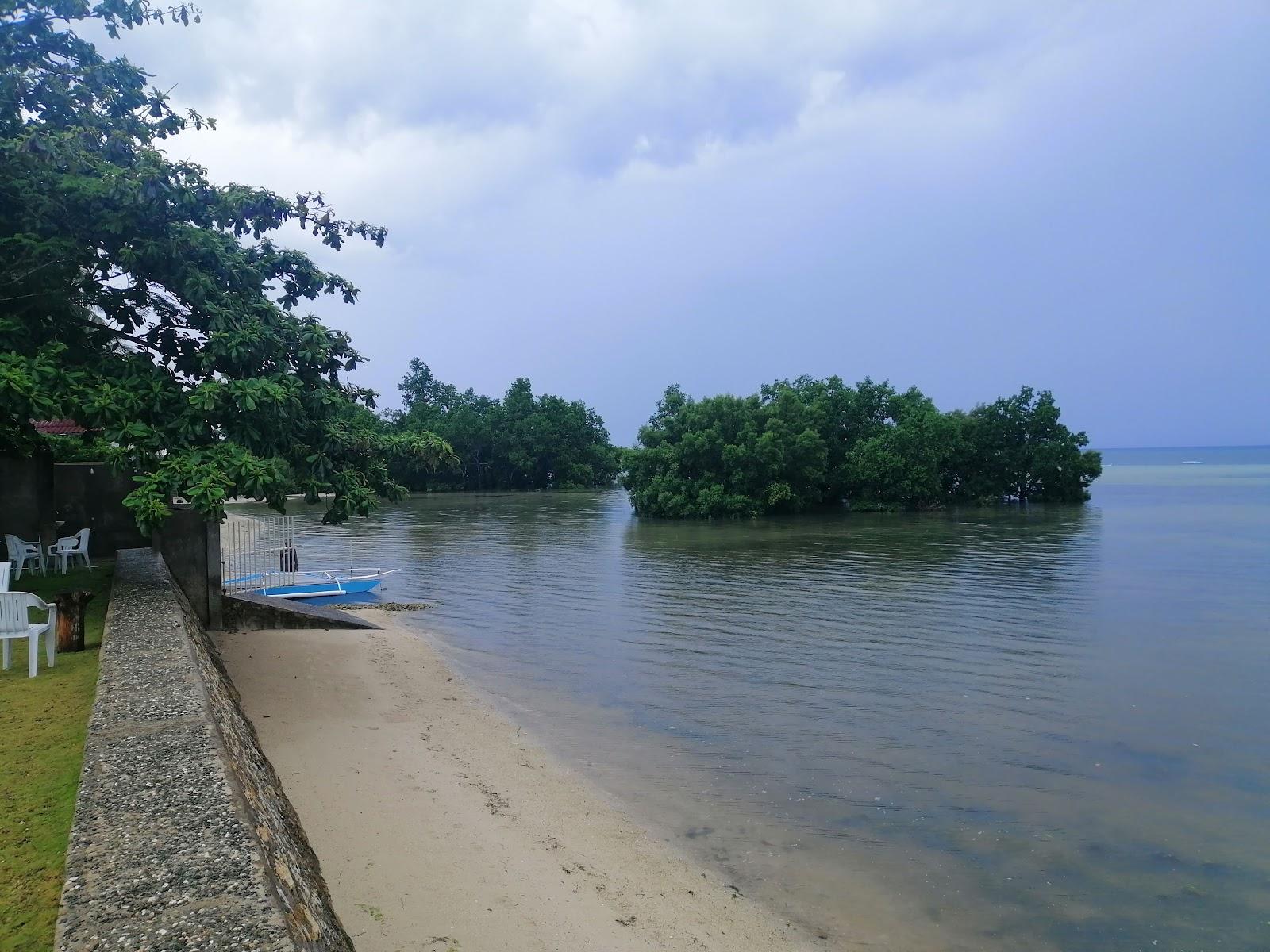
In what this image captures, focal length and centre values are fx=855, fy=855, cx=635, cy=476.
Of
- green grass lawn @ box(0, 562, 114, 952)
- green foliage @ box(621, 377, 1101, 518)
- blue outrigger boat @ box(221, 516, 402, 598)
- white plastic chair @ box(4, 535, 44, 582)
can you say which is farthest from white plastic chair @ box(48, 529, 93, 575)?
green foliage @ box(621, 377, 1101, 518)

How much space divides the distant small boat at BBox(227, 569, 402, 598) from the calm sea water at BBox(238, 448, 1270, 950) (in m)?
1.26

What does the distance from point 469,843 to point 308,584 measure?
14.0 m

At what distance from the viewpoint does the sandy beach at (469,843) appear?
217 inches

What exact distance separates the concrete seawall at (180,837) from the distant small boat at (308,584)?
12.6 m

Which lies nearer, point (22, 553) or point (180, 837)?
point (180, 837)

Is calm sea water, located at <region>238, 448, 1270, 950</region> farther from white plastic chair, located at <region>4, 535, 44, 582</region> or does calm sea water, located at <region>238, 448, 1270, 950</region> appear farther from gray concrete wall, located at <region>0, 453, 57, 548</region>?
gray concrete wall, located at <region>0, 453, 57, 548</region>

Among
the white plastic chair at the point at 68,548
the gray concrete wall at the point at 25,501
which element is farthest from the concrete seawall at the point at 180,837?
the gray concrete wall at the point at 25,501

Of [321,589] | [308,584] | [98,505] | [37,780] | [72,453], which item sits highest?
[72,453]

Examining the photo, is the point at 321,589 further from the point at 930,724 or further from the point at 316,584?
the point at 930,724

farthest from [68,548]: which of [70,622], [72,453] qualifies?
[70,622]

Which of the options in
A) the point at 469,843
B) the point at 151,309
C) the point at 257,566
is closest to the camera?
the point at 469,843

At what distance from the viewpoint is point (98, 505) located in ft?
50.4

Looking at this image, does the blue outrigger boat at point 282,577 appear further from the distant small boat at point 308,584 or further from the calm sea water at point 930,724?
the calm sea water at point 930,724

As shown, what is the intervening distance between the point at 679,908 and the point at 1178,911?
3.54m
